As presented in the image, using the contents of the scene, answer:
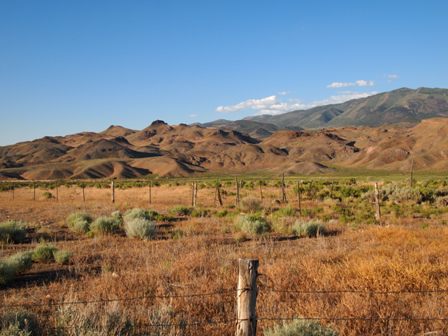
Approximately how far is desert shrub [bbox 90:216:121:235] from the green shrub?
2342mm

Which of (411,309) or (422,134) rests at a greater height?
(422,134)

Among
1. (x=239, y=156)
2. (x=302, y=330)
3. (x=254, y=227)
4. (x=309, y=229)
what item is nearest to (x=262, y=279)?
(x=302, y=330)

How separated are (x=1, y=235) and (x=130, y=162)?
11551 centimetres

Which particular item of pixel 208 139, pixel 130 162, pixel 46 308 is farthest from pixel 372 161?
pixel 46 308

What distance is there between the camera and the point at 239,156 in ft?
467

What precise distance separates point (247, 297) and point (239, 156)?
137909 millimetres

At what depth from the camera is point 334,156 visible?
13900 centimetres

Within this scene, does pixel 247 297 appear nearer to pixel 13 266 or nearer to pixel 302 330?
pixel 302 330

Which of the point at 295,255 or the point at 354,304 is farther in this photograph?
the point at 295,255

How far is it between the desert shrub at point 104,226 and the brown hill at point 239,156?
290ft

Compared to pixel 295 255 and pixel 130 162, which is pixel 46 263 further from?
pixel 130 162

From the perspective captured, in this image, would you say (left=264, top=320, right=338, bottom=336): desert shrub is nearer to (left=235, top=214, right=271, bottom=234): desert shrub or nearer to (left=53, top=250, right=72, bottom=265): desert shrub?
(left=53, top=250, right=72, bottom=265): desert shrub

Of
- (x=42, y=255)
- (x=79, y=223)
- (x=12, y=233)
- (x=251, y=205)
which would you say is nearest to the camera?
(x=42, y=255)

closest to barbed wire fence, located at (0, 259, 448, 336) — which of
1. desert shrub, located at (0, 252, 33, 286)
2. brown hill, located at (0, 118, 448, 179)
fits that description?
desert shrub, located at (0, 252, 33, 286)
